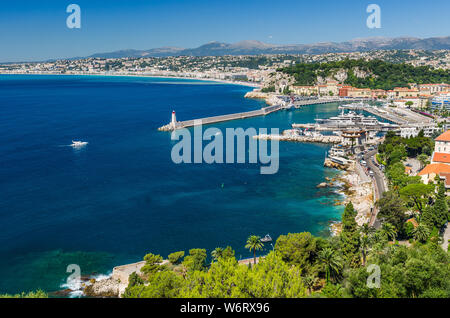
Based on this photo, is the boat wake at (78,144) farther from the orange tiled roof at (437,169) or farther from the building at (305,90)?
the building at (305,90)

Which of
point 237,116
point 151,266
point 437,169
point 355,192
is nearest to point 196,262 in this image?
point 151,266

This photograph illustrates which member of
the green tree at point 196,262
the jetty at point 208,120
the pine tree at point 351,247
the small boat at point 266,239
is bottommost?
the small boat at point 266,239

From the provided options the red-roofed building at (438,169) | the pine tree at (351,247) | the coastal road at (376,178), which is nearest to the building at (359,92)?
the coastal road at (376,178)

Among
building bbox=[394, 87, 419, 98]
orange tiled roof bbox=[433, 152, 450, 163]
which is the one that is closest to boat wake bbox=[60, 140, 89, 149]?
orange tiled roof bbox=[433, 152, 450, 163]

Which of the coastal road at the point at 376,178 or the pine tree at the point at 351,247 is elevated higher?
the coastal road at the point at 376,178

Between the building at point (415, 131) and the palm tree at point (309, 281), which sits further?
the building at point (415, 131)

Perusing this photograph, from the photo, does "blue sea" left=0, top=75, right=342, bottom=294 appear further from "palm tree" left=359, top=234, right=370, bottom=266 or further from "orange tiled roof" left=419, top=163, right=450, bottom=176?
"orange tiled roof" left=419, top=163, right=450, bottom=176

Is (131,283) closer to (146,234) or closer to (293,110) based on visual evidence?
(146,234)
